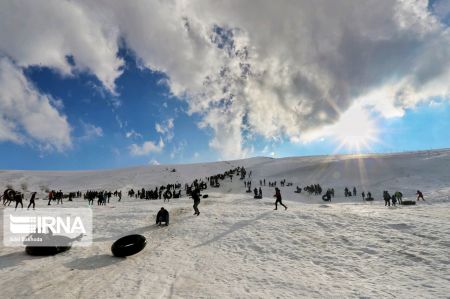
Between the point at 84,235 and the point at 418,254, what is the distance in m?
15.9

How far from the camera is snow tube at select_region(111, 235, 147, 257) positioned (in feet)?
41.3

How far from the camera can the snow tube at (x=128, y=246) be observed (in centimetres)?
1259

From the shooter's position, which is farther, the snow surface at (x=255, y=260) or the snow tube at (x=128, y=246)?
the snow tube at (x=128, y=246)

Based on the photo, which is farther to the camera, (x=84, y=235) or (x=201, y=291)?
(x=84, y=235)

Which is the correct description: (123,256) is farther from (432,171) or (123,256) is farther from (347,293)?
(432,171)

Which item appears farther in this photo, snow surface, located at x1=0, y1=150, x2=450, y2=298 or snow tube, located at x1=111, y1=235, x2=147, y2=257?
snow tube, located at x1=111, y1=235, x2=147, y2=257

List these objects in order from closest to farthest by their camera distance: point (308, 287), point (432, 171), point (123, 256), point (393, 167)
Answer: point (308, 287) → point (123, 256) → point (432, 171) → point (393, 167)

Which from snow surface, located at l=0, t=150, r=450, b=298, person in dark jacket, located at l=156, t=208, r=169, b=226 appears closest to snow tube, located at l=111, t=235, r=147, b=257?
snow surface, located at l=0, t=150, r=450, b=298

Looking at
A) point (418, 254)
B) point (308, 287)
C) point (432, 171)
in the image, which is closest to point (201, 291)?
point (308, 287)

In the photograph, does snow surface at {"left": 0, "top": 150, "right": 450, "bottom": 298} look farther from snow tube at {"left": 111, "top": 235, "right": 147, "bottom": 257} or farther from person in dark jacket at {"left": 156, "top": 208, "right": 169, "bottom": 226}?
person in dark jacket at {"left": 156, "top": 208, "right": 169, "bottom": 226}

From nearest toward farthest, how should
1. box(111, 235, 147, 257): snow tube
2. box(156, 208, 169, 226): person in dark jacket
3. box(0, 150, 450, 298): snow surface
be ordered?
box(0, 150, 450, 298): snow surface, box(111, 235, 147, 257): snow tube, box(156, 208, 169, 226): person in dark jacket

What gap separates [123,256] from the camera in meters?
12.6

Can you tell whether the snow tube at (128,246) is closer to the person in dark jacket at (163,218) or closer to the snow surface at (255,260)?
the snow surface at (255,260)

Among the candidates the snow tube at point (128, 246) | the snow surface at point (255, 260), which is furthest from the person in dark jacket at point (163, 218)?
the snow tube at point (128, 246)
